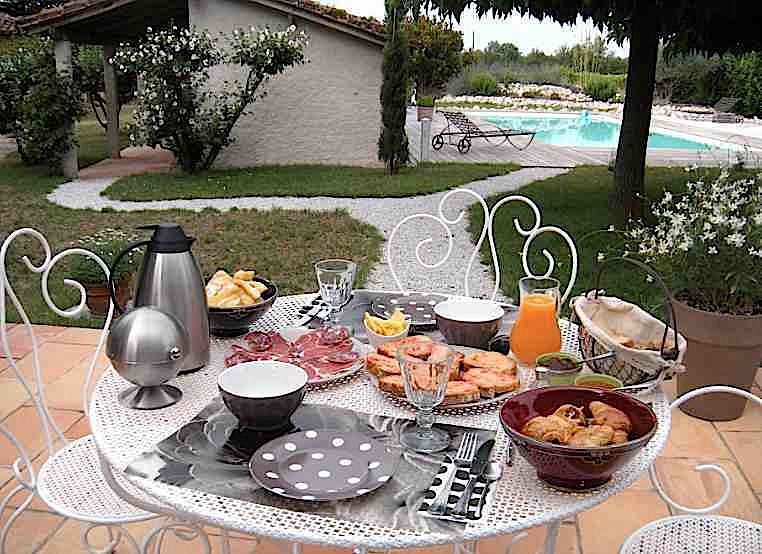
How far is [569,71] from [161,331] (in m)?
29.5

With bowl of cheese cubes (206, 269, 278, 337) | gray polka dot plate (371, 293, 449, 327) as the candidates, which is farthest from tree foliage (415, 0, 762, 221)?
bowl of cheese cubes (206, 269, 278, 337)

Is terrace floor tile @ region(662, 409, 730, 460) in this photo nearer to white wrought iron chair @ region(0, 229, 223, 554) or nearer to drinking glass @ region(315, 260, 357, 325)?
drinking glass @ region(315, 260, 357, 325)

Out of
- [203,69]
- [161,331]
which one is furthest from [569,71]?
[161,331]

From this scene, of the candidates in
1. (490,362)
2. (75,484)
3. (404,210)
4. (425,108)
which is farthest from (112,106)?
(490,362)

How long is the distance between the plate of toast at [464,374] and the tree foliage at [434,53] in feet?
57.2

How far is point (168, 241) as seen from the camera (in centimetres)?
155

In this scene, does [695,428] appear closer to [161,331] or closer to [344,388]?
[344,388]

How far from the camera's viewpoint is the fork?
1076 mm

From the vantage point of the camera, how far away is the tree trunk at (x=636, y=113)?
6.18 meters

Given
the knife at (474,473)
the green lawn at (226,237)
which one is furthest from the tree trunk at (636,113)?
the knife at (474,473)

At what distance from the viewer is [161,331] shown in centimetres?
138

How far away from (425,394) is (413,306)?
675 mm

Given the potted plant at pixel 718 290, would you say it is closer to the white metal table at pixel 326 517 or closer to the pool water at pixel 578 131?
the white metal table at pixel 326 517

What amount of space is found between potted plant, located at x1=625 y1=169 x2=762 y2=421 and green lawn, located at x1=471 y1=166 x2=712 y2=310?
0.37 m
